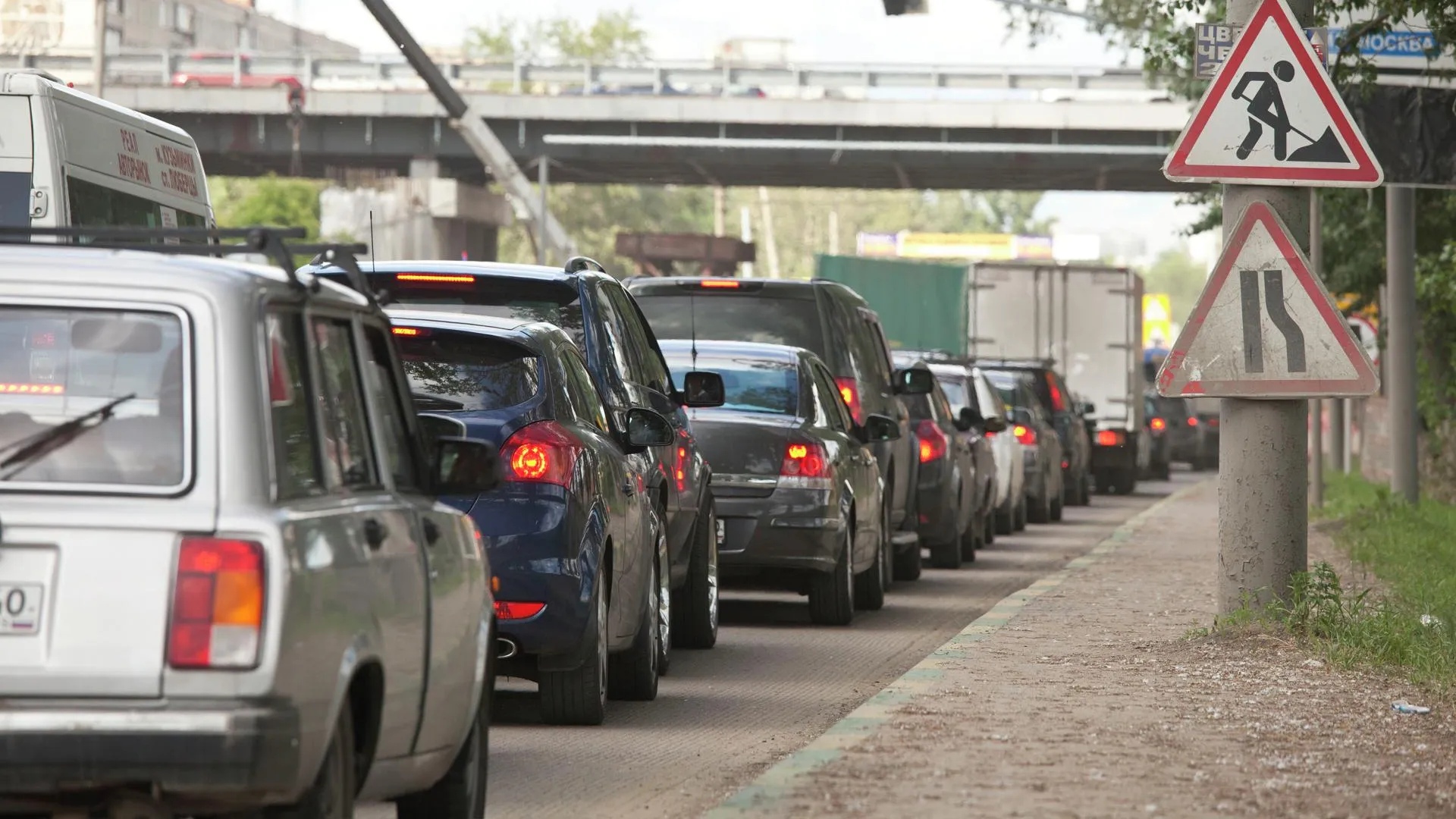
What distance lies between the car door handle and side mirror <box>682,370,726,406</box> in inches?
288

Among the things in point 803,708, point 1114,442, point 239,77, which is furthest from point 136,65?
point 803,708

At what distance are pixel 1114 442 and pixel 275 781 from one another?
34.2 meters

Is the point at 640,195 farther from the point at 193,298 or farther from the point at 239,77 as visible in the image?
the point at 193,298

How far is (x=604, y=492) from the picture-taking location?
9.71 meters

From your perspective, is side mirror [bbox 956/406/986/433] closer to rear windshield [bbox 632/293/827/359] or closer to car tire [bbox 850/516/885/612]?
rear windshield [bbox 632/293/827/359]

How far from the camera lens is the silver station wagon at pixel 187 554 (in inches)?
194

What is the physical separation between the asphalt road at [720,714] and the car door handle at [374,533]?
2.03 metres

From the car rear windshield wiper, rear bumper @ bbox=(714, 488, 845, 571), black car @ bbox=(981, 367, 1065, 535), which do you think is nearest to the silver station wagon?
the car rear windshield wiper

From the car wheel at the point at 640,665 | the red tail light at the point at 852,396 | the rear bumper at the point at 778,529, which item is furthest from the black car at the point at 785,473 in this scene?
the car wheel at the point at 640,665

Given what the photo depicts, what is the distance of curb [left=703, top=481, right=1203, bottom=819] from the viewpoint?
23.7 feet

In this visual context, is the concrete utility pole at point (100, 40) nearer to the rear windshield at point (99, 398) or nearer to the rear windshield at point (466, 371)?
the rear windshield at point (466, 371)

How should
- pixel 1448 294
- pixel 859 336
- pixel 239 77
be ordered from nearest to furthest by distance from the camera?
pixel 859 336 < pixel 1448 294 < pixel 239 77

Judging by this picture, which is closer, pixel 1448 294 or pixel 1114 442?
pixel 1448 294

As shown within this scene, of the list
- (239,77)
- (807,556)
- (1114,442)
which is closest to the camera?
(807,556)
